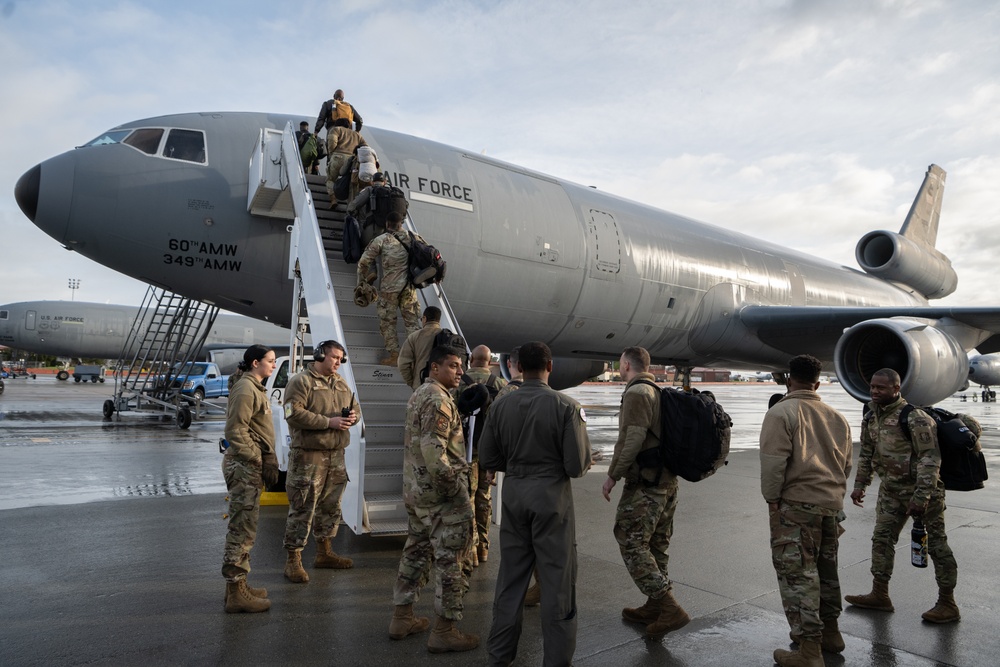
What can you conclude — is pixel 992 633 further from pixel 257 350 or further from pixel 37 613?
pixel 37 613

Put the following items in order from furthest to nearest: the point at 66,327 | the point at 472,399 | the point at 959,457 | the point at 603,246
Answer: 1. the point at 66,327
2. the point at 603,246
3. the point at 472,399
4. the point at 959,457

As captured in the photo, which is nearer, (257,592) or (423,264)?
(257,592)

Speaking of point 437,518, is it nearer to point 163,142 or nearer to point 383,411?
point 383,411

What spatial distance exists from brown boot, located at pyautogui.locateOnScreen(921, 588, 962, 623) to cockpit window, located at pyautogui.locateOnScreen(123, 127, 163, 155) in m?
8.84

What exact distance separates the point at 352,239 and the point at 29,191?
13.2 feet

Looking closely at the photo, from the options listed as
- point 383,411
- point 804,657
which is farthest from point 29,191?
point 804,657

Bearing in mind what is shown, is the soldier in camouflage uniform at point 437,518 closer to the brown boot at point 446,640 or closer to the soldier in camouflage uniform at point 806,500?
the brown boot at point 446,640

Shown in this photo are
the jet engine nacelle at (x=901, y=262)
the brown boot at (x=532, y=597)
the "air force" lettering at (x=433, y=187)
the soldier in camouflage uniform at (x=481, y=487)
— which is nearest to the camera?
the brown boot at (x=532, y=597)

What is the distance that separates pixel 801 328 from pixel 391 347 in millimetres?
10171

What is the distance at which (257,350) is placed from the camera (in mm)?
4648

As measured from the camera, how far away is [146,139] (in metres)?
8.44

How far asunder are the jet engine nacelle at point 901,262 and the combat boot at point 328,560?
1660cm

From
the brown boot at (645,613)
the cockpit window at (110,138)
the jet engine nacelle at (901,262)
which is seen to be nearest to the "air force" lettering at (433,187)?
the cockpit window at (110,138)

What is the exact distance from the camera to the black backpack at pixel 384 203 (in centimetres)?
665
